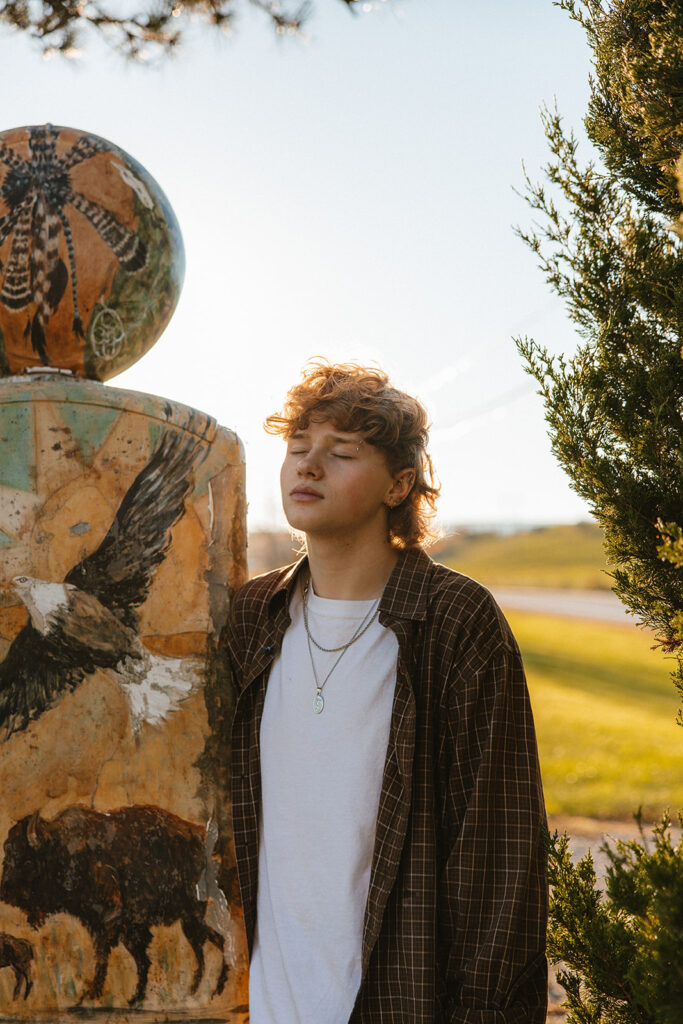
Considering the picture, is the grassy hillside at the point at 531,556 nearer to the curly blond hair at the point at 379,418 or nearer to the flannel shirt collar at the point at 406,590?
the curly blond hair at the point at 379,418

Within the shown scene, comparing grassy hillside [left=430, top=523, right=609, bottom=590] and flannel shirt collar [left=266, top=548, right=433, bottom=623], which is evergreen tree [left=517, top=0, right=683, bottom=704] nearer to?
flannel shirt collar [left=266, top=548, right=433, bottom=623]

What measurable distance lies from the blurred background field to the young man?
0.44 m

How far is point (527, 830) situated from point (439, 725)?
34 cm

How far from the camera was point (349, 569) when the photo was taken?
107 inches

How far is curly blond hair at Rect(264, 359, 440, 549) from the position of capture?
2713mm

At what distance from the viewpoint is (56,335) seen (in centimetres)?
271

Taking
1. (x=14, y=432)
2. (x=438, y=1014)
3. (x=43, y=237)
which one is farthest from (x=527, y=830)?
(x=43, y=237)

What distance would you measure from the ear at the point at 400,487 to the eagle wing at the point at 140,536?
60 centimetres

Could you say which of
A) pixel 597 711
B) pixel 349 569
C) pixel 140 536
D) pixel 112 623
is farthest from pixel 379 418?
pixel 597 711

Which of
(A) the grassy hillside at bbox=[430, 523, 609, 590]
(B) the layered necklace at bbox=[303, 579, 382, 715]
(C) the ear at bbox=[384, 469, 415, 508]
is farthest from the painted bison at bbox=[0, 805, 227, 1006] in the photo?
(A) the grassy hillside at bbox=[430, 523, 609, 590]

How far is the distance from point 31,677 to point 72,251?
1.20 meters

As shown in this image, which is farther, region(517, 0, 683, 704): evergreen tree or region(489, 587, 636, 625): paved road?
region(489, 587, 636, 625): paved road

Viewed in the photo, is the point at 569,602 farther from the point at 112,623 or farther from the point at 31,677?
the point at 31,677

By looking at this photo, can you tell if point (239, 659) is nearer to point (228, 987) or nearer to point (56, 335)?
point (228, 987)
